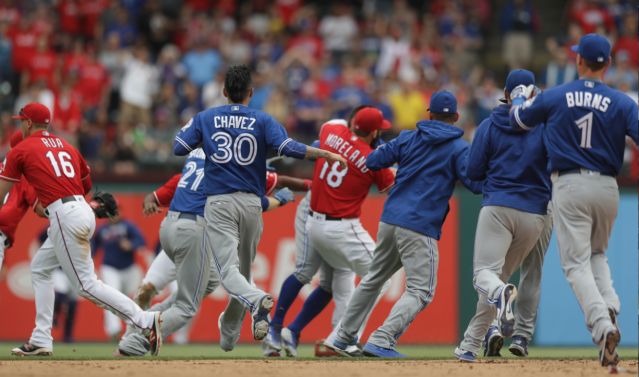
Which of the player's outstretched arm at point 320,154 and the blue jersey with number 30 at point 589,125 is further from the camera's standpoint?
the player's outstretched arm at point 320,154

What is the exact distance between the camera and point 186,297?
11.1 meters

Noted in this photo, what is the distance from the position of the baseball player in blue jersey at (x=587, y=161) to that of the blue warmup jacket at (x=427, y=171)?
4.78ft

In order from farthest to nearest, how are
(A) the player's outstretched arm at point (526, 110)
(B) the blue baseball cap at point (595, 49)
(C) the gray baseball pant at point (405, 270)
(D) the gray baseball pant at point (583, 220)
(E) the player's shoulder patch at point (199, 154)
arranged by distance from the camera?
(E) the player's shoulder patch at point (199, 154), (C) the gray baseball pant at point (405, 270), (A) the player's outstretched arm at point (526, 110), (B) the blue baseball cap at point (595, 49), (D) the gray baseball pant at point (583, 220)

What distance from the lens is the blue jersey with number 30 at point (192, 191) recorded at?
11.4 metres

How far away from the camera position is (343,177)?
11898mm

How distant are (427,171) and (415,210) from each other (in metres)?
0.40

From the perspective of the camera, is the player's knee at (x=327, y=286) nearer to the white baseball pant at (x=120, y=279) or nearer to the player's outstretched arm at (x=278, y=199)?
the player's outstretched arm at (x=278, y=199)

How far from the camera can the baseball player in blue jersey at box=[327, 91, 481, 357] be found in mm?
10633

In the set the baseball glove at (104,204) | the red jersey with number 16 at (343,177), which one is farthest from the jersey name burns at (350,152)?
the baseball glove at (104,204)

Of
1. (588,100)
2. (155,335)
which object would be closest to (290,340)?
(155,335)

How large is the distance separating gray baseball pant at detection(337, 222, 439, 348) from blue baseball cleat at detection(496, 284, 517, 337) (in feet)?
3.31

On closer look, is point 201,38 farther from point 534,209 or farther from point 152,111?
point 534,209

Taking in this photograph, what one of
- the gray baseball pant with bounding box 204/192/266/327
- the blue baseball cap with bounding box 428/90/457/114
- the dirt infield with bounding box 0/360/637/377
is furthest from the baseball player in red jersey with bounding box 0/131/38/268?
the blue baseball cap with bounding box 428/90/457/114

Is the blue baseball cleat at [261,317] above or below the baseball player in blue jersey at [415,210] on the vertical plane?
below
